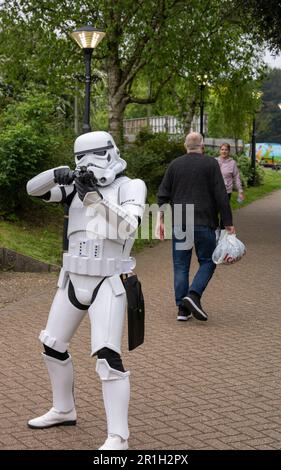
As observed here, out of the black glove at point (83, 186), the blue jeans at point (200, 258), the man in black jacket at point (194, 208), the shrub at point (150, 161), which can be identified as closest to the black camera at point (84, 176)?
the black glove at point (83, 186)

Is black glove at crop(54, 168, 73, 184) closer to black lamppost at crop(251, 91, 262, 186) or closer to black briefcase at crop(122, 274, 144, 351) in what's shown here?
black briefcase at crop(122, 274, 144, 351)

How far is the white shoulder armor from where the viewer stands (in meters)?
5.32

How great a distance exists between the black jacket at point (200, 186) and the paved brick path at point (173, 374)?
1156 mm

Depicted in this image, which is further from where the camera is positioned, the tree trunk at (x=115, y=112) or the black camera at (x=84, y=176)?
the tree trunk at (x=115, y=112)

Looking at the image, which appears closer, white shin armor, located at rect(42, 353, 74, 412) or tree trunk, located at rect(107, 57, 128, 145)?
white shin armor, located at rect(42, 353, 74, 412)

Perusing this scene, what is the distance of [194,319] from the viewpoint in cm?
959

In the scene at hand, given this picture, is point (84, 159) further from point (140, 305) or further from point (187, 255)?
point (187, 255)

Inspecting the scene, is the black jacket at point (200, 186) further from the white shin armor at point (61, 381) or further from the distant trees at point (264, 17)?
the distant trees at point (264, 17)

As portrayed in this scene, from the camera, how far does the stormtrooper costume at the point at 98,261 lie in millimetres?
5254

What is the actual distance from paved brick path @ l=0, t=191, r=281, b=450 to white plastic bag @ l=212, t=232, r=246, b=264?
75cm

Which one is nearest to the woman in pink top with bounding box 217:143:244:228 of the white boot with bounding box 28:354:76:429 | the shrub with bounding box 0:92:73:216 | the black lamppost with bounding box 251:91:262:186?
the shrub with bounding box 0:92:73:216

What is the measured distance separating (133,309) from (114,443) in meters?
0.79
